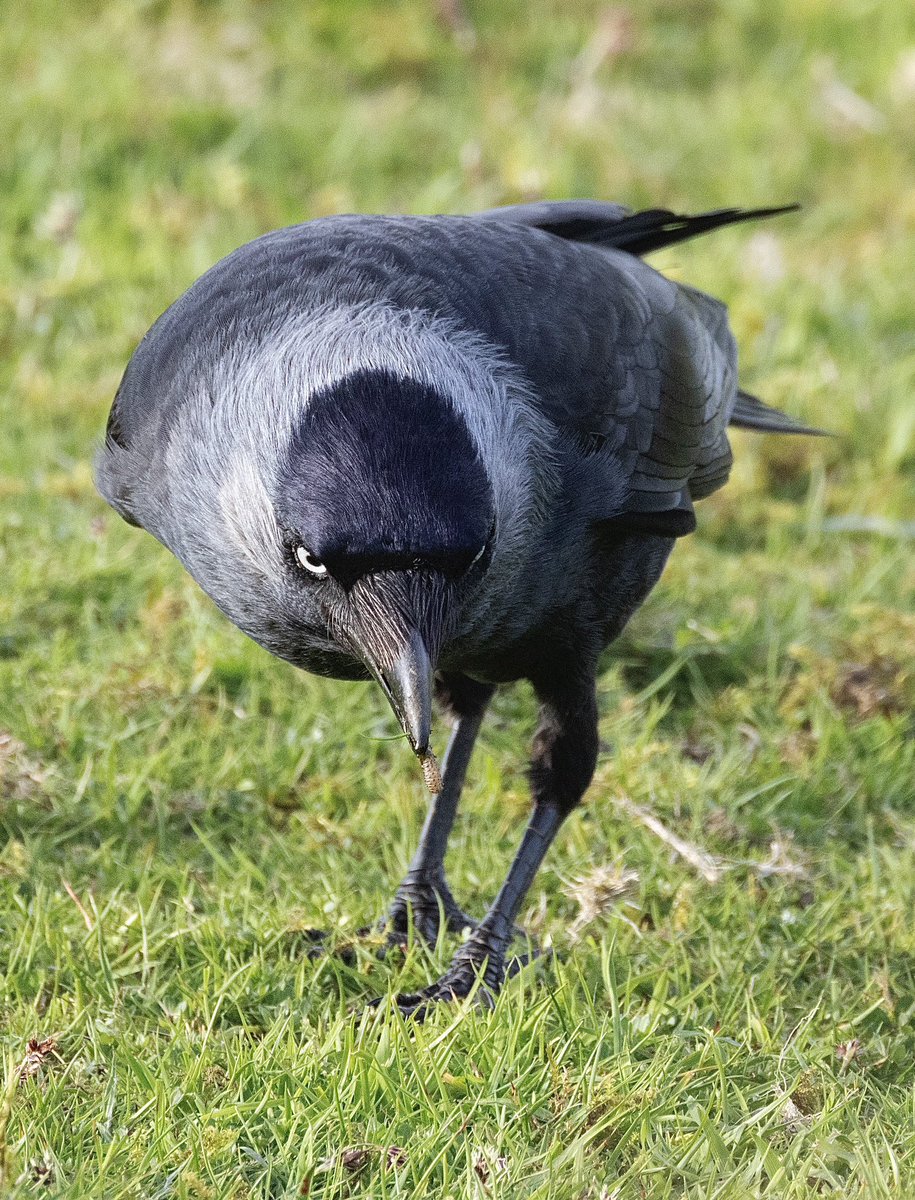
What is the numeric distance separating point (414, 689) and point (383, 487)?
0.40 metres

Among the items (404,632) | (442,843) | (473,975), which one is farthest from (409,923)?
(404,632)

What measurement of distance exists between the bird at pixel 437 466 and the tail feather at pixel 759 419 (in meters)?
0.46

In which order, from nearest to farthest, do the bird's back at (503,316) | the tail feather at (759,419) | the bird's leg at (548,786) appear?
the bird's back at (503,316), the bird's leg at (548,786), the tail feather at (759,419)

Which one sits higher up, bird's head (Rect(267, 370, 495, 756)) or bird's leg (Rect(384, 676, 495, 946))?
bird's head (Rect(267, 370, 495, 756))

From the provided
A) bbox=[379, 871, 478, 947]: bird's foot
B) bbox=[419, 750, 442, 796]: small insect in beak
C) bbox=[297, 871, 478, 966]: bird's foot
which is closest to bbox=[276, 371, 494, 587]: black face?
bbox=[419, 750, 442, 796]: small insect in beak

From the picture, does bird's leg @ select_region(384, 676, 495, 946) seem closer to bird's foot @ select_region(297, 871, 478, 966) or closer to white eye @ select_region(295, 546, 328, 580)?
bird's foot @ select_region(297, 871, 478, 966)

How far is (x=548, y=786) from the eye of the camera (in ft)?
13.6

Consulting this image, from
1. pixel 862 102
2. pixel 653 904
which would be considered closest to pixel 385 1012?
pixel 653 904

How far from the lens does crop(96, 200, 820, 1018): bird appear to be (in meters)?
3.04

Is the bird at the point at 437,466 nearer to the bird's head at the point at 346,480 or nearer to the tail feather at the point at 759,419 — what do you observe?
the bird's head at the point at 346,480

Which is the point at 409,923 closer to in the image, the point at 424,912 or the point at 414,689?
the point at 424,912

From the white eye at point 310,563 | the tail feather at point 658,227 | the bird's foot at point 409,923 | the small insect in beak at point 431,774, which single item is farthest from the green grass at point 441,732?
the tail feather at point 658,227

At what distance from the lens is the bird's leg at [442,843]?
13.3 ft

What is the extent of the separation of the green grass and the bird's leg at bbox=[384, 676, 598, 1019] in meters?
0.13
